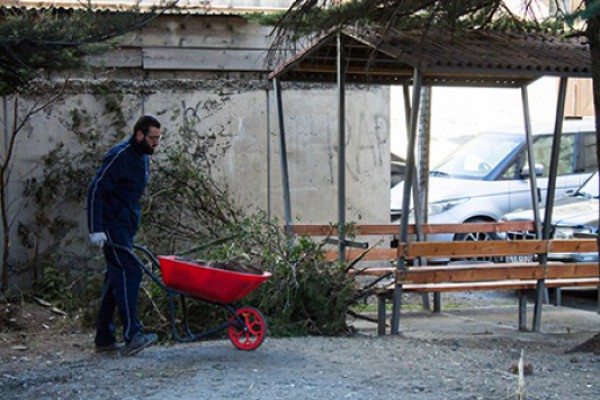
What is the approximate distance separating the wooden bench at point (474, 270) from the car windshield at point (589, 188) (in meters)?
3.65

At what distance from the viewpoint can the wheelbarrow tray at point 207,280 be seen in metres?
7.16

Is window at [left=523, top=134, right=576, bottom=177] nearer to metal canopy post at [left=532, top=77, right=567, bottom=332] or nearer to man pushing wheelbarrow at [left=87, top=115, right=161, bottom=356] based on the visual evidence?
metal canopy post at [left=532, top=77, right=567, bottom=332]

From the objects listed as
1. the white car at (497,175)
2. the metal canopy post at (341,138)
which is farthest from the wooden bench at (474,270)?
the white car at (497,175)

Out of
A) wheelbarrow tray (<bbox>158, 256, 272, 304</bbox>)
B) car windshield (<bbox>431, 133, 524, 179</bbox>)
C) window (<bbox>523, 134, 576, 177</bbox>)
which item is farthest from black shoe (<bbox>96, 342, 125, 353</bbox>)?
window (<bbox>523, 134, 576, 177</bbox>)

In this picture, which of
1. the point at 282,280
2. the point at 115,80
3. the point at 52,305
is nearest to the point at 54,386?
→ the point at 282,280

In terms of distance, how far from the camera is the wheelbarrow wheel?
7535 millimetres

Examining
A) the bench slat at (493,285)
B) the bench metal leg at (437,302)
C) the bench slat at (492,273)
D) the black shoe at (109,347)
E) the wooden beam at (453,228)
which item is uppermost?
the wooden beam at (453,228)

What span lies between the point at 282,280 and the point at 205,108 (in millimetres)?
4403

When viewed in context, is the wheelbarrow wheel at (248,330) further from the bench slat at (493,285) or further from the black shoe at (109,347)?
the bench slat at (493,285)

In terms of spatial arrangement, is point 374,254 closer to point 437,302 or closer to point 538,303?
point 437,302

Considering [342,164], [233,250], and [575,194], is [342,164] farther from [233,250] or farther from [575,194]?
[575,194]

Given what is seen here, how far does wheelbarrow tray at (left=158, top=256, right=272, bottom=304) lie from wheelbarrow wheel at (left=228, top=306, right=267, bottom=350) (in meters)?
0.25

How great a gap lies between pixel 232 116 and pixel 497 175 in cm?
497

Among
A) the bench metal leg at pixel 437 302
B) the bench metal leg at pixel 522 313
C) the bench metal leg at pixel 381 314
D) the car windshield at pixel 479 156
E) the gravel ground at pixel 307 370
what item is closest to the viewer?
the gravel ground at pixel 307 370
